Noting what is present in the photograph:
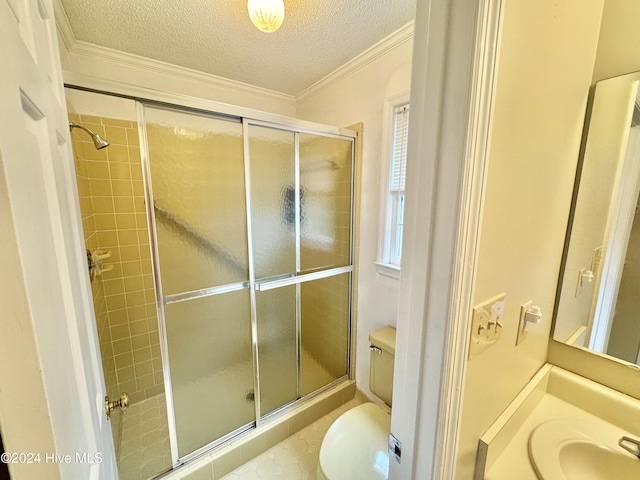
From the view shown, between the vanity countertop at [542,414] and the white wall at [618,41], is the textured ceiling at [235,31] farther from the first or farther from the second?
the vanity countertop at [542,414]

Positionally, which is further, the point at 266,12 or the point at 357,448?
the point at 357,448

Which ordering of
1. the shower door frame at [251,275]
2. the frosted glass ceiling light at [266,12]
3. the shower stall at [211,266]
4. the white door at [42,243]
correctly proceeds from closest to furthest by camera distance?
the white door at [42,243] < the frosted glass ceiling light at [266,12] < the shower door frame at [251,275] < the shower stall at [211,266]

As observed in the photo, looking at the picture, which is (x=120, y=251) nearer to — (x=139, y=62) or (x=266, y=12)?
(x=139, y=62)

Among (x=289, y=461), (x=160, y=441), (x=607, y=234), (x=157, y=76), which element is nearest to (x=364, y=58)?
(x=157, y=76)

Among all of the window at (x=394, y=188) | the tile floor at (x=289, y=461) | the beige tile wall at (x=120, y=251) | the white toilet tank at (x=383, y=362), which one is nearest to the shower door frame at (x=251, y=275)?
the tile floor at (x=289, y=461)

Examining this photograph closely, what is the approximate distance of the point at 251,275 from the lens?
150 cm

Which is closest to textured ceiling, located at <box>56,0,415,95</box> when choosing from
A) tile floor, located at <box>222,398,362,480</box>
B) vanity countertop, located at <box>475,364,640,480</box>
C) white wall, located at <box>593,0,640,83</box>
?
white wall, located at <box>593,0,640,83</box>

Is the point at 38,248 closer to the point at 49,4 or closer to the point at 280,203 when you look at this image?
the point at 49,4

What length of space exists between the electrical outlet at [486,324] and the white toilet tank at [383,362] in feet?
3.15

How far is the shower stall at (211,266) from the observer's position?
130 centimetres

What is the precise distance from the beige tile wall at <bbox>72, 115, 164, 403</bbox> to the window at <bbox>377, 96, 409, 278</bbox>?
5.32 ft

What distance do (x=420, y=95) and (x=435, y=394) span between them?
59 cm

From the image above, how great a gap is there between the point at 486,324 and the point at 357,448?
1.06m

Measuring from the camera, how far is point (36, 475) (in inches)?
11.0
